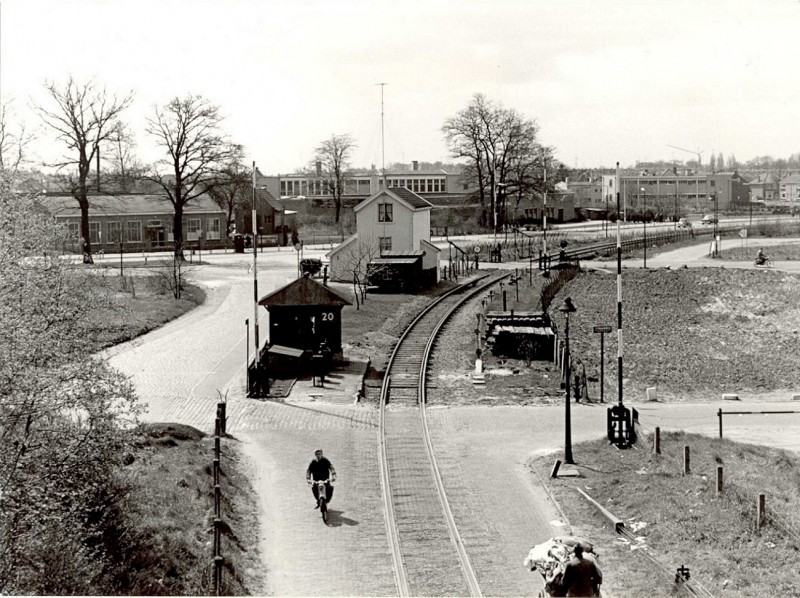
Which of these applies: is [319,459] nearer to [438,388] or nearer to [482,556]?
[482,556]

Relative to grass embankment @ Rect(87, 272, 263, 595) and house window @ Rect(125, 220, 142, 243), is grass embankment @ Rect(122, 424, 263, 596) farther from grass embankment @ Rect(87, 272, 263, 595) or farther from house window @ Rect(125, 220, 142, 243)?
house window @ Rect(125, 220, 142, 243)

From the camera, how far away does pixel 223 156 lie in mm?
58562

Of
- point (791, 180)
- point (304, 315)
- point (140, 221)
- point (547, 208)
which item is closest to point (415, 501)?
point (304, 315)

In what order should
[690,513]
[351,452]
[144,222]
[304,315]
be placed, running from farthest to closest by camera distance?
[144,222]
[304,315]
[351,452]
[690,513]

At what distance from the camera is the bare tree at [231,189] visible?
59750mm

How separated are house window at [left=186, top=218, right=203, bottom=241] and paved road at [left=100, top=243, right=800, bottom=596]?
35.3 m

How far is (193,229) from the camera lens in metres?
69.8

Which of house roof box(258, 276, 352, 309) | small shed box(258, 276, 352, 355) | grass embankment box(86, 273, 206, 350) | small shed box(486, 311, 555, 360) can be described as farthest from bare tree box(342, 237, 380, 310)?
house roof box(258, 276, 352, 309)

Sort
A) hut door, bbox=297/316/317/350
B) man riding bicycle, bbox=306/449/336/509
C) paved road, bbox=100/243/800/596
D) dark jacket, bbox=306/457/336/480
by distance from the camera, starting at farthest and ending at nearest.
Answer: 1. hut door, bbox=297/316/317/350
2. dark jacket, bbox=306/457/336/480
3. man riding bicycle, bbox=306/449/336/509
4. paved road, bbox=100/243/800/596

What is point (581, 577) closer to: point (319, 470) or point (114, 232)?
point (319, 470)

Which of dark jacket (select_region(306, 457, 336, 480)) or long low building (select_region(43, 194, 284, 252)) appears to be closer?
dark jacket (select_region(306, 457, 336, 480))

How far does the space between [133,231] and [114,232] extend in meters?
1.18

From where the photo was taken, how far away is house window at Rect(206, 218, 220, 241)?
70438mm

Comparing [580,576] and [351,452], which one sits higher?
[580,576]
